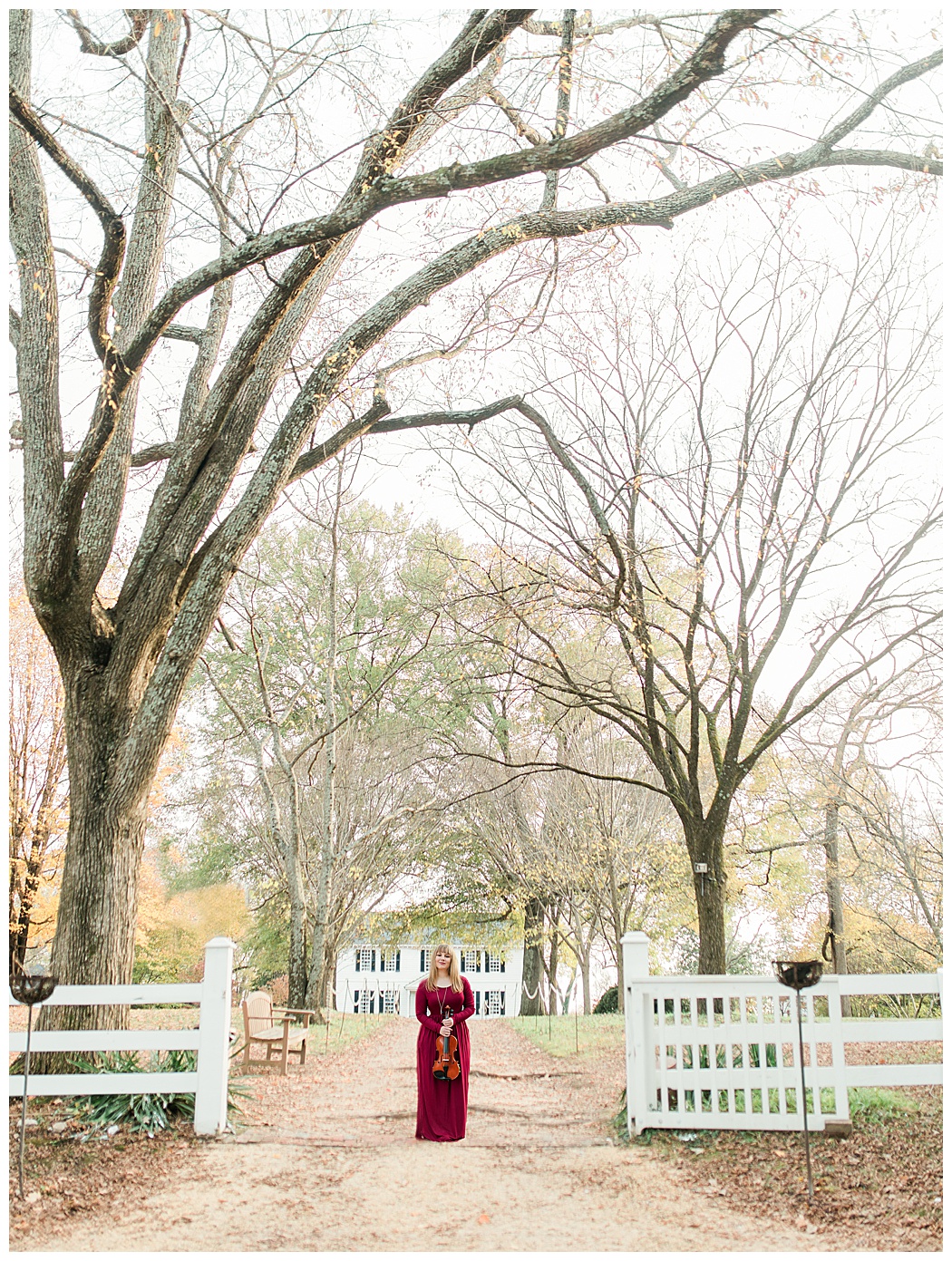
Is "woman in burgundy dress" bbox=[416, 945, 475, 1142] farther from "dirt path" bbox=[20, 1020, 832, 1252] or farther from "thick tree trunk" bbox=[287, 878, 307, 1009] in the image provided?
"thick tree trunk" bbox=[287, 878, 307, 1009]

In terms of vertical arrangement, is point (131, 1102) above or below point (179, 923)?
above

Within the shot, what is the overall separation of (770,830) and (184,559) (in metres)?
14.3

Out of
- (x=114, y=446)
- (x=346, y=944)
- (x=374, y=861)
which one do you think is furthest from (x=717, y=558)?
(x=346, y=944)

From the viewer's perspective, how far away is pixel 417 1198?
430 centimetres

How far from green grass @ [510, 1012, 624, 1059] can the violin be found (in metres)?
5.33

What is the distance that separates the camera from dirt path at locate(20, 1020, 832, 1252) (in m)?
3.84

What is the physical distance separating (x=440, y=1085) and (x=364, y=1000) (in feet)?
70.5

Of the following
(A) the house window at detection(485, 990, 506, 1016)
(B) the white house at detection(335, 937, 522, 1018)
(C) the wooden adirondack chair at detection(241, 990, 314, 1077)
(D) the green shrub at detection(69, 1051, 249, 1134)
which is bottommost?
(A) the house window at detection(485, 990, 506, 1016)

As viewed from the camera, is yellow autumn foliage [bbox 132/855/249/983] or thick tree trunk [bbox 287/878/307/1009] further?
yellow autumn foliage [bbox 132/855/249/983]

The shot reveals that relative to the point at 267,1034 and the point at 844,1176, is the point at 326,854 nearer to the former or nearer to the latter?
the point at 267,1034

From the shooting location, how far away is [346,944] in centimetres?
1563

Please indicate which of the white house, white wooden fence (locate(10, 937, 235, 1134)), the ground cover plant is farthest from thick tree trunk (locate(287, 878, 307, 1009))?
the white house

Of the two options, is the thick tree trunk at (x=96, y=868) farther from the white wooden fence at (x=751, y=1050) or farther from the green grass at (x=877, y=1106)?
the green grass at (x=877, y=1106)

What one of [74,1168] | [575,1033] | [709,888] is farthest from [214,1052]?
[575,1033]
